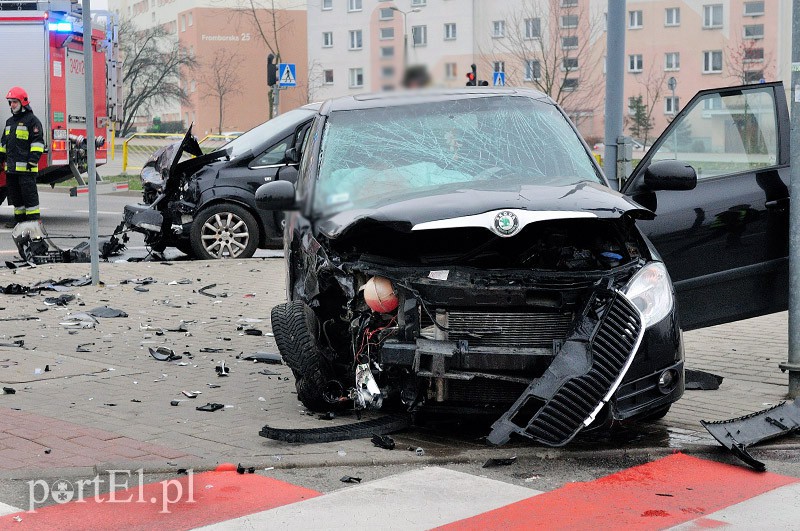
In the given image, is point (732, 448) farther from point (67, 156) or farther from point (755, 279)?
point (67, 156)

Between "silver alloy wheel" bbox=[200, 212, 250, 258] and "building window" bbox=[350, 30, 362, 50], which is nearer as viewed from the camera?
"building window" bbox=[350, 30, 362, 50]

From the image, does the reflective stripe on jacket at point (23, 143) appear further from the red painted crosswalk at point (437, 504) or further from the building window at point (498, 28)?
the building window at point (498, 28)

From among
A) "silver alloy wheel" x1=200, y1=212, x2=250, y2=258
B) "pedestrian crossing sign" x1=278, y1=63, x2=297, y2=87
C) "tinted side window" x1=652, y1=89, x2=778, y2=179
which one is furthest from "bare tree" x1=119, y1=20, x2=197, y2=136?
"tinted side window" x1=652, y1=89, x2=778, y2=179

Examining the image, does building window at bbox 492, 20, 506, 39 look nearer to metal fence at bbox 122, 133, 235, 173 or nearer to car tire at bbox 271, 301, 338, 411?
car tire at bbox 271, 301, 338, 411

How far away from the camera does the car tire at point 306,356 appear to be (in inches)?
236

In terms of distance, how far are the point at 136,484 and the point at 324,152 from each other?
2.37 metres

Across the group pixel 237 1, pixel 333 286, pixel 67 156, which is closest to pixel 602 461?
pixel 333 286

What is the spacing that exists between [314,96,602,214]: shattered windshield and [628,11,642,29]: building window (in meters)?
32.1

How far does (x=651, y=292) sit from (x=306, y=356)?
1.89 metres

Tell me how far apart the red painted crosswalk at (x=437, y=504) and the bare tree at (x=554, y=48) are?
1.90 meters

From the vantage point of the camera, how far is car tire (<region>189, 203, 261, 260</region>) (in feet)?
44.5

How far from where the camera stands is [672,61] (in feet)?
126

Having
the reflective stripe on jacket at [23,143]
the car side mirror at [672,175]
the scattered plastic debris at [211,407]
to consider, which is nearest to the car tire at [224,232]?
the reflective stripe on jacket at [23,143]

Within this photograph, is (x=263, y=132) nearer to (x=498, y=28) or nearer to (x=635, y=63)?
(x=498, y=28)
